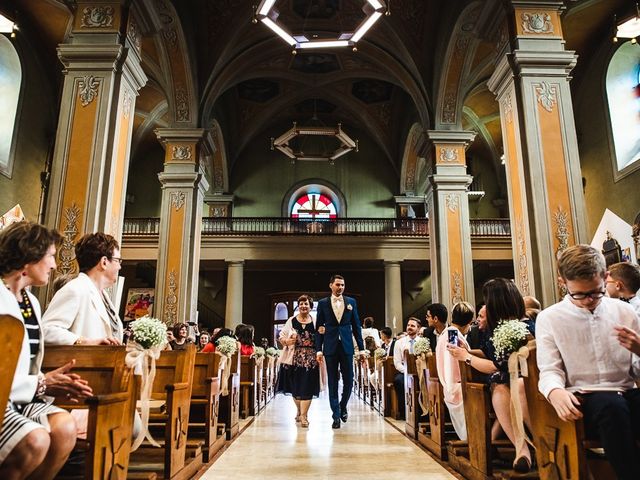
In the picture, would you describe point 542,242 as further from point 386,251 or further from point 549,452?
point 386,251

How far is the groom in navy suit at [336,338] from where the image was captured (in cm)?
556

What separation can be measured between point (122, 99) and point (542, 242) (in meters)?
5.90

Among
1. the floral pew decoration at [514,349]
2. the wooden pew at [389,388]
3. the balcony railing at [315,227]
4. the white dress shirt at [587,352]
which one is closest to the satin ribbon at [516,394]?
the floral pew decoration at [514,349]

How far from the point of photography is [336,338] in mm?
5598

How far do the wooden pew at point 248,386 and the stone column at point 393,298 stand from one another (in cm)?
846

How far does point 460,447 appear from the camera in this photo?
372 cm

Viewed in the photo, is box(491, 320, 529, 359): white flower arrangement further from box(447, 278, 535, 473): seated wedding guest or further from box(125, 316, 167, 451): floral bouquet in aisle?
box(125, 316, 167, 451): floral bouquet in aisle

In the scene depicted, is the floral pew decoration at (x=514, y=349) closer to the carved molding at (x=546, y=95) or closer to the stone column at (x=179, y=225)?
the carved molding at (x=546, y=95)

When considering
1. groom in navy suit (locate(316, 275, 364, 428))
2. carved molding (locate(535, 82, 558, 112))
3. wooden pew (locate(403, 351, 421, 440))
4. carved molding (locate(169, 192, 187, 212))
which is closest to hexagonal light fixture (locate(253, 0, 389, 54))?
carved molding (locate(535, 82, 558, 112))

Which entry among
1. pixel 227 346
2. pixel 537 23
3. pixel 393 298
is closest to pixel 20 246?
pixel 227 346

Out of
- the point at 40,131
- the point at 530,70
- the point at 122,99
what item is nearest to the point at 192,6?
the point at 122,99

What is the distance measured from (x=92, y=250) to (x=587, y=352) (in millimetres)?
2762

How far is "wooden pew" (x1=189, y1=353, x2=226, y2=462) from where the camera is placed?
393cm

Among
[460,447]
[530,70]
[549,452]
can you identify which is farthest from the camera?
[530,70]
